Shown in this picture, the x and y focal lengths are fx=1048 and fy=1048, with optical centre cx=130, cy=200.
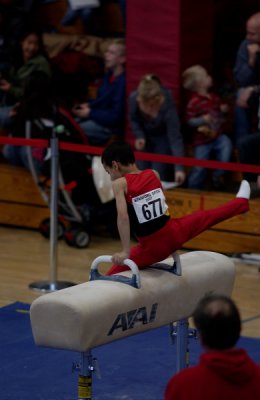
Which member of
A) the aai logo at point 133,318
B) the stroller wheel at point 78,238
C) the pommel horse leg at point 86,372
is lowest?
the stroller wheel at point 78,238

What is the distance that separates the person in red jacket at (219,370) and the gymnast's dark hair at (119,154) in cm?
230

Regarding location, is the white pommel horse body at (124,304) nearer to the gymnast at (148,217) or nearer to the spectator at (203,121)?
the gymnast at (148,217)

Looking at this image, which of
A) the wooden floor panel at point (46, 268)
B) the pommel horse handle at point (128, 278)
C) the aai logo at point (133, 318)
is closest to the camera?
the aai logo at point (133, 318)

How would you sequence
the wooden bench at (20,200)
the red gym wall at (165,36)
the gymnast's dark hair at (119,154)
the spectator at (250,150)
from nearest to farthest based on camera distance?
the gymnast's dark hair at (119,154) < the spectator at (250,150) < the red gym wall at (165,36) < the wooden bench at (20,200)

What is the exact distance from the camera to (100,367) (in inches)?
248

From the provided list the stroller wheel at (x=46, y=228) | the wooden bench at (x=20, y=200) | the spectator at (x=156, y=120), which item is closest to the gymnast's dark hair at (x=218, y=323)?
the spectator at (x=156, y=120)

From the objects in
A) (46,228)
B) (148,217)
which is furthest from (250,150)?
(148,217)

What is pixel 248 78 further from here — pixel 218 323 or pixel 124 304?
pixel 218 323

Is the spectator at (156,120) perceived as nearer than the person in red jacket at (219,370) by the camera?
No

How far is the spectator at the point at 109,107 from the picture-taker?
966 centimetres

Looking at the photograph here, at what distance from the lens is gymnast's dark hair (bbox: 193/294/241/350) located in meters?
3.58

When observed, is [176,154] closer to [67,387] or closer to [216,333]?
[67,387]

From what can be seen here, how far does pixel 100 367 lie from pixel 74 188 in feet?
10.5

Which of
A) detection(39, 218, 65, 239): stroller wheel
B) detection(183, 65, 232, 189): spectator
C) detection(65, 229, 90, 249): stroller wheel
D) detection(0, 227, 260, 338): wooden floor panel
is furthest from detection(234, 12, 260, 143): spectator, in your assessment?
detection(39, 218, 65, 239): stroller wheel
